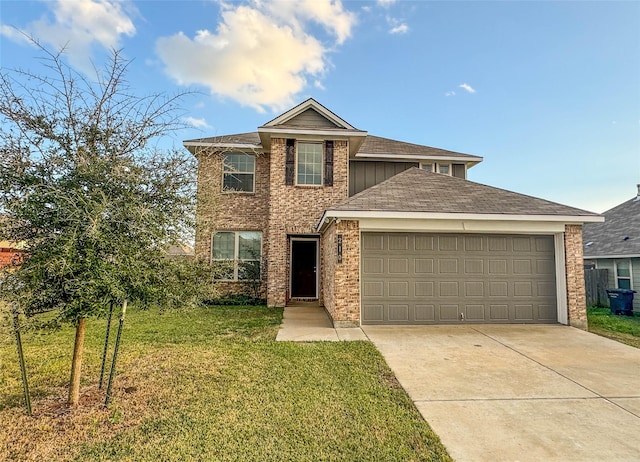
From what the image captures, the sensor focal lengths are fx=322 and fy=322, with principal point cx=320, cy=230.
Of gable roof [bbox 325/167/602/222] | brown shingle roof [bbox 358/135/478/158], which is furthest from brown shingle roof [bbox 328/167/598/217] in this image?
brown shingle roof [bbox 358/135/478/158]

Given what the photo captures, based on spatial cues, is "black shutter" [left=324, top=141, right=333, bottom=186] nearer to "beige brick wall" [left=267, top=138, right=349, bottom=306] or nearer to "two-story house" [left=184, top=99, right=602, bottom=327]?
"beige brick wall" [left=267, top=138, right=349, bottom=306]

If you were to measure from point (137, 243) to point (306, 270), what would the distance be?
9.29 m

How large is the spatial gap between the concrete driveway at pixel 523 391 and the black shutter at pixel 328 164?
5966 millimetres

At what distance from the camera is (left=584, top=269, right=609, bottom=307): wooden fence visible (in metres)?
12.0

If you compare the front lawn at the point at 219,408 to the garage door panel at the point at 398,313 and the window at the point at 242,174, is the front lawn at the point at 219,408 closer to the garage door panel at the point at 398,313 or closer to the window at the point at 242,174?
the garage door panel at the point at 398,313

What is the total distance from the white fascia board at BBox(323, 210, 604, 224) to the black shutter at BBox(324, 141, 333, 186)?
3700mm

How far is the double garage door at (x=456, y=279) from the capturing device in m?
8.27

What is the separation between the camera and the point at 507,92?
12883mm

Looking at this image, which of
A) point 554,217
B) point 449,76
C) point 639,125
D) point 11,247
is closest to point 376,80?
point 449,76

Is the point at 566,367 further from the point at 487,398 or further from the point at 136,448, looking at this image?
the point at 136,448

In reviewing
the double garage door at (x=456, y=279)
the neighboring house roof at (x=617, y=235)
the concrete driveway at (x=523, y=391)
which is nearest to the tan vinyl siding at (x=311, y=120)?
the double garage door at (x=456, y=279)

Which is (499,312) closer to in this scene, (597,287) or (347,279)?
(347,279)

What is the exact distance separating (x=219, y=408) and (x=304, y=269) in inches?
347

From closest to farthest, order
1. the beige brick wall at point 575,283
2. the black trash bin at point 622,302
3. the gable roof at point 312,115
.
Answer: the beige brick wall at point 575,283
the black trash bin at point 622,302
the gable roof at point 312,115
